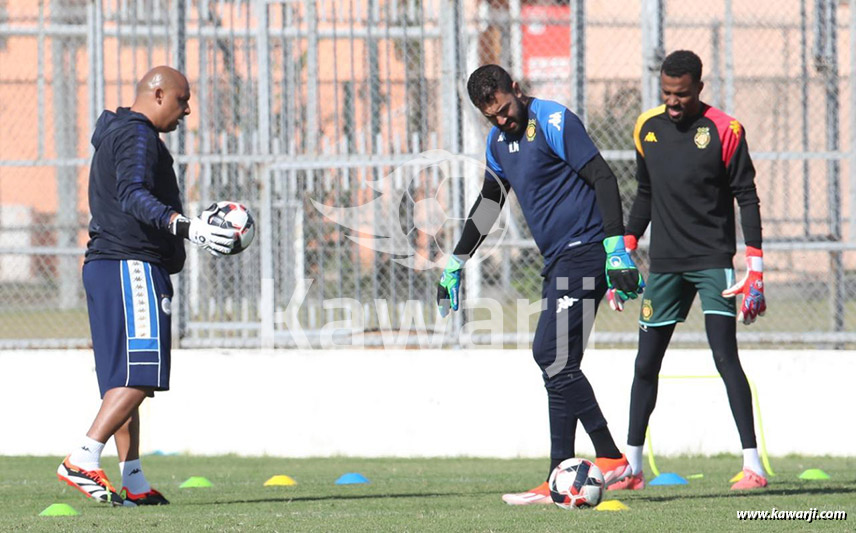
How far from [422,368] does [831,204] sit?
3125 mm

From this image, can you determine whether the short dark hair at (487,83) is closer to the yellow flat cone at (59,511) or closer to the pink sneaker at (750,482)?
the pink sneaker at (750,482)

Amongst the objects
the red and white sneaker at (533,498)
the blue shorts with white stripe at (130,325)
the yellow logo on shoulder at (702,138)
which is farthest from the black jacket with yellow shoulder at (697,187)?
the blue shorts with white stripe at (130,325)

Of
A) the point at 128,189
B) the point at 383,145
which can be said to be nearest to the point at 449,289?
the point at 128,189

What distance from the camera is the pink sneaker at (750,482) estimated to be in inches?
270

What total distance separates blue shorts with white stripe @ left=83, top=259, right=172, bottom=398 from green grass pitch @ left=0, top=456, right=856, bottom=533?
628mm

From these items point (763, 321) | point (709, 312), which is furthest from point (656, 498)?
point (763, 321)

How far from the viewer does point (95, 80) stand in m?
10.2

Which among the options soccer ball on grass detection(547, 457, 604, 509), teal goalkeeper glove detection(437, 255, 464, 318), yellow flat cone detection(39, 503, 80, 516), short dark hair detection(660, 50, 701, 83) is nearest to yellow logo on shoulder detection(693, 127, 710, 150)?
short dark hair detection(660, 50, 701, 83)

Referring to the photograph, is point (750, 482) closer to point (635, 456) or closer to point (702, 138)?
point (635, 456)

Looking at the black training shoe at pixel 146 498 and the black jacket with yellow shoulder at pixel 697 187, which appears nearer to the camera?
the black training shoe at pixel 146 498

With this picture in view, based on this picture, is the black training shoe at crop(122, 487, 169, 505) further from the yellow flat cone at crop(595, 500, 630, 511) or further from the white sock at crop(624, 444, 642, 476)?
the white sock at crop(624, 444, 642, 476)

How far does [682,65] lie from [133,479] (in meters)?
3.38

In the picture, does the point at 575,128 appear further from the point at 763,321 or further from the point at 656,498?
the point at 763,321

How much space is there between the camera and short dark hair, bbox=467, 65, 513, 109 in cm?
620
